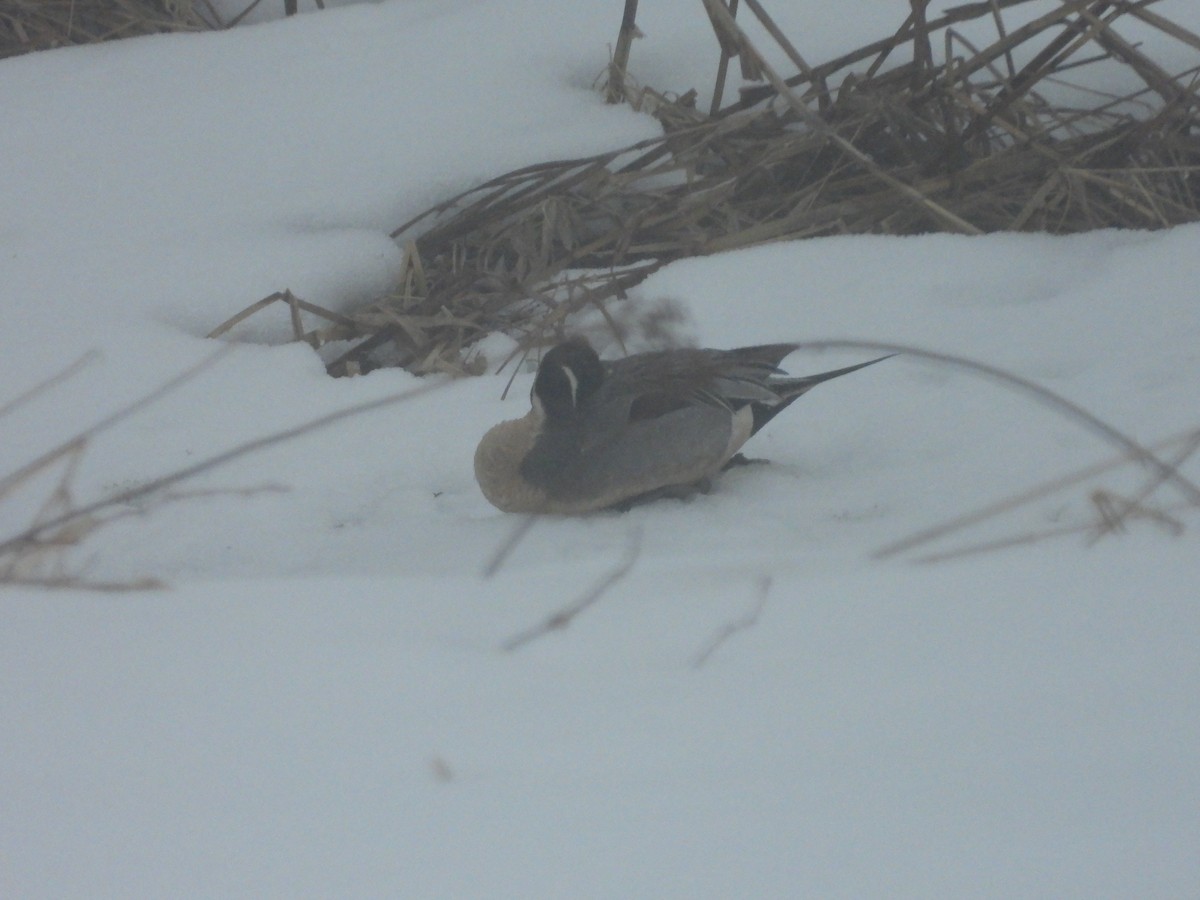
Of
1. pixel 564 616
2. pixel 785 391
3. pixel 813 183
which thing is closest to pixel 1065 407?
pixel 564 616

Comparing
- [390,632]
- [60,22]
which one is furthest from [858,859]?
[60,22]

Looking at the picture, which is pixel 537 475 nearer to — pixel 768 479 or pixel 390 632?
pixel 768 479

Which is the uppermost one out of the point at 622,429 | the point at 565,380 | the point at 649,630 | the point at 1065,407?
the point at 1065,407

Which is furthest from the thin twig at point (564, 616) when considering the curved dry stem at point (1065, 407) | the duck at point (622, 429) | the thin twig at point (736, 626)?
the duck at point (622, 429)

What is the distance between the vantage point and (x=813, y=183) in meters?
3.27

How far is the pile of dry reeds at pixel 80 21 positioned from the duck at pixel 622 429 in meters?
2.46

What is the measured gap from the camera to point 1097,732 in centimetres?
118

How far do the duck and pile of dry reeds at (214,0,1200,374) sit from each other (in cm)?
58

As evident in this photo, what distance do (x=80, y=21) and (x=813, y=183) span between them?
2551 millimetres

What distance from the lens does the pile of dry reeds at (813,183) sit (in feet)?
9.75

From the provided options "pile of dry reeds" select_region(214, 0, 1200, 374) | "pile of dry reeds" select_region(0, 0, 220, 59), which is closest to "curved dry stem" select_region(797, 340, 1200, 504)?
"pile of dry reeds" select_region(214, 0, 1200, 374)

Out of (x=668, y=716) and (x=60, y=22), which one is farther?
(x=60, y=22)

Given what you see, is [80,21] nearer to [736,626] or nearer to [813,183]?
[813,183]

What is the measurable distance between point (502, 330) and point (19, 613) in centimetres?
179
